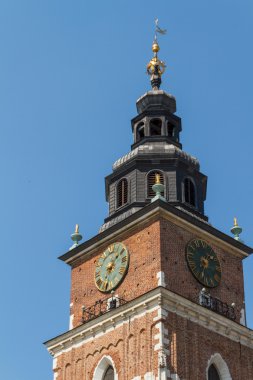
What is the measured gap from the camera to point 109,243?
42.8 metres

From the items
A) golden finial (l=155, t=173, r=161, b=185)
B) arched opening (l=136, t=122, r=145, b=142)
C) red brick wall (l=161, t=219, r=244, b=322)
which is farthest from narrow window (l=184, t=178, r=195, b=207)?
arched opening (l=136, t=122, r=145, b=142)

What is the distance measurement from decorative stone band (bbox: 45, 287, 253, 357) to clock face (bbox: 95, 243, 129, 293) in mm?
1661

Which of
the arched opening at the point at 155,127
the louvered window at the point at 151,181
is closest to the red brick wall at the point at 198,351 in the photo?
the louvered window at the point at 151,181

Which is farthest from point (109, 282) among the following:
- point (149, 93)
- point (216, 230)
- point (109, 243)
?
point (149, 93)

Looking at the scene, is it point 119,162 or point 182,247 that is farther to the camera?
point 119,162

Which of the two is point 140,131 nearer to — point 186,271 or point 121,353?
point 186,271

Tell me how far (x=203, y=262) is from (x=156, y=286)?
3221mm

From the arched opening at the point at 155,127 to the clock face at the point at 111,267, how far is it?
6349 millimetres

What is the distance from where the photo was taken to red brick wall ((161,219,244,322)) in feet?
132

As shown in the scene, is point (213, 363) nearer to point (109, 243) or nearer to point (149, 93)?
point (109, 243)

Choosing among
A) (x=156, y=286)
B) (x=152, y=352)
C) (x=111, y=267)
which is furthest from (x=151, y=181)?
(x=152, y=352)

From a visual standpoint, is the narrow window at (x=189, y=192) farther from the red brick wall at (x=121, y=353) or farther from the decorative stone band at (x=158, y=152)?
the red brick wall at (x=121, y=353)

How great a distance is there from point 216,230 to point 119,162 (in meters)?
5.26

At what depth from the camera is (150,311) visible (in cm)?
3897
